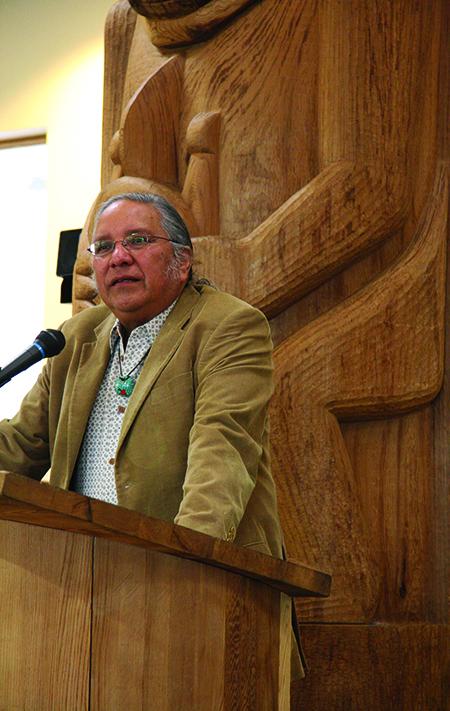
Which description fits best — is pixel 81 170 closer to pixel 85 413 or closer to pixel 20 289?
pixel 20 289

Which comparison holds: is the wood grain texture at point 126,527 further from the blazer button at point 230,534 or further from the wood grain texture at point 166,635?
the blazer button at point 230,534

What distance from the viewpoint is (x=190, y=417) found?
6.63 ft

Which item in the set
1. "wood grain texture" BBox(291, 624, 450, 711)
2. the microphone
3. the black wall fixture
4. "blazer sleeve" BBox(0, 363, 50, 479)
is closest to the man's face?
"blazer sleeve" BBox(0, 363, 50, 479)

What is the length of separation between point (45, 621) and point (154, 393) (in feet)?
2.21

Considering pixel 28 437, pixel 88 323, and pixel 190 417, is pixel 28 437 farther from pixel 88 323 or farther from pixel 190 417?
pixel 190 417

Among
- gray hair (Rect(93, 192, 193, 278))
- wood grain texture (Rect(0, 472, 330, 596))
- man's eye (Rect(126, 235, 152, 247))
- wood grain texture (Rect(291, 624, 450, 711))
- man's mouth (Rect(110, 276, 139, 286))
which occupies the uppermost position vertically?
gray hair (Rect(93, 192, 193, 278))

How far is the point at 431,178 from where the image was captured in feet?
8.48

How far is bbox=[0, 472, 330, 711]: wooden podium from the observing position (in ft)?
4.55

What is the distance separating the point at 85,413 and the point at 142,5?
104 centimetres

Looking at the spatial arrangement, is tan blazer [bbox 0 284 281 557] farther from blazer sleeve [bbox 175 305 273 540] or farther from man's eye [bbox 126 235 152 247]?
man's eye [bbox 126 235 152 247]

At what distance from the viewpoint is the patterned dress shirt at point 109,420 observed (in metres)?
2.07

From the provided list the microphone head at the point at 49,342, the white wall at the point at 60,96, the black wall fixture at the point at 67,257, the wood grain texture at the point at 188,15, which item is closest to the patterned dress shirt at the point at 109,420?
the microphone head at the point at 49,342

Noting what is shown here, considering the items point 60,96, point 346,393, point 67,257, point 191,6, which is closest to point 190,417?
point 346,393

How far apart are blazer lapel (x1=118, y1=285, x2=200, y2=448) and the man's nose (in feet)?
0.41
